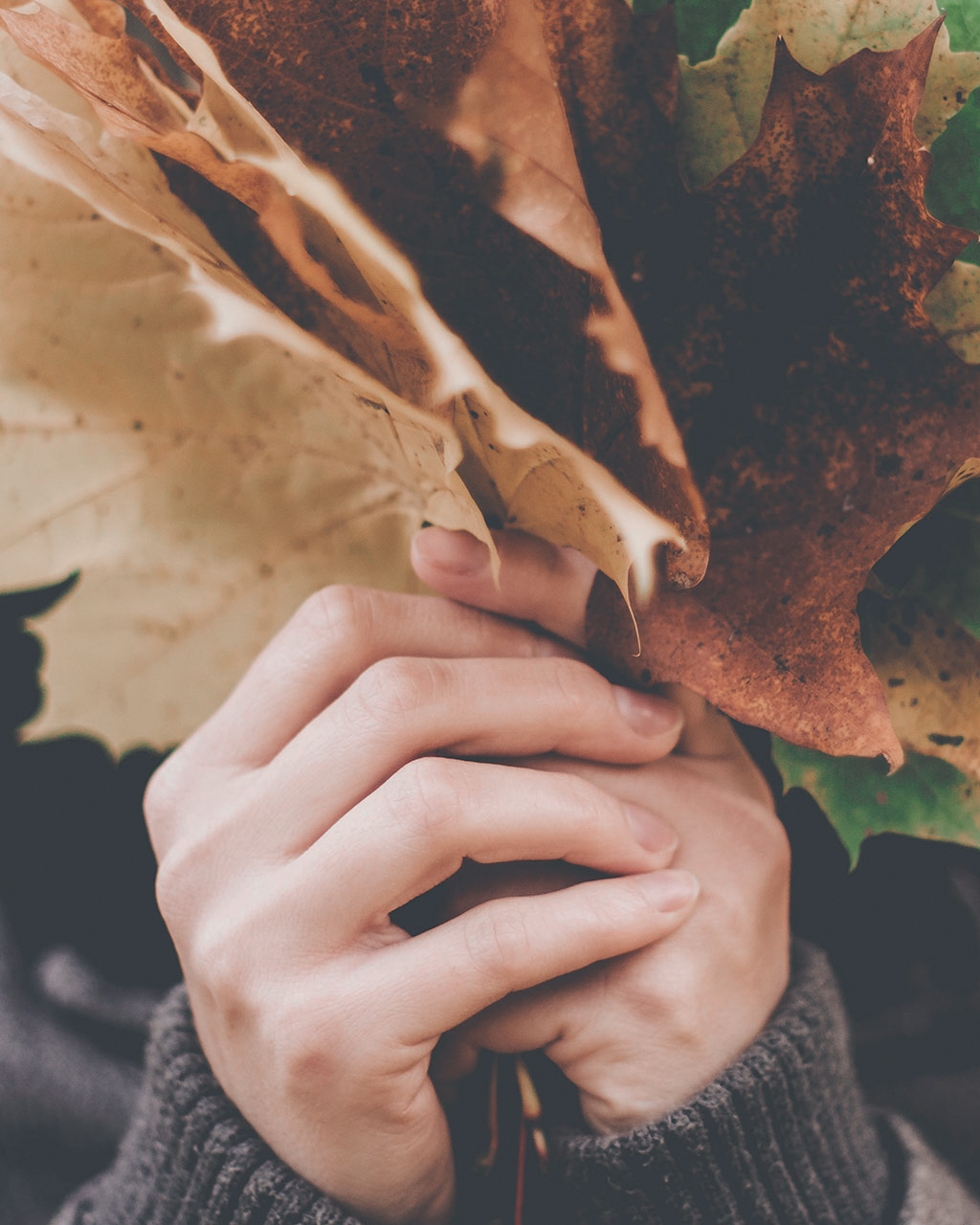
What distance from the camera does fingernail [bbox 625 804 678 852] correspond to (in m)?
0.51

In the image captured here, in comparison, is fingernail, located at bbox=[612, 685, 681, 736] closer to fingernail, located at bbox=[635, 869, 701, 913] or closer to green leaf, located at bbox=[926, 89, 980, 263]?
fingernail, located at bbox=[635, 869, 701, 913]

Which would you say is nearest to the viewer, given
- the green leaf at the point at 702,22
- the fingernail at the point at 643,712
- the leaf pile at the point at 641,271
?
the leaf pile at the point at 641,271

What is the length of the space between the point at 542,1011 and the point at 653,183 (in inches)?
18.9

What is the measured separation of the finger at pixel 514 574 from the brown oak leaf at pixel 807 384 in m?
0.09

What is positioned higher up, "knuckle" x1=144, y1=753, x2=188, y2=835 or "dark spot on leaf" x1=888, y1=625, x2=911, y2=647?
"dark spot on leaf" x1=888, y1=625, x2=911, y2=647

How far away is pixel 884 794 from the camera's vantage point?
460 mm

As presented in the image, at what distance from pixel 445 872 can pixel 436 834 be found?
0.14ft

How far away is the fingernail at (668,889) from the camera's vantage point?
498 millimetres

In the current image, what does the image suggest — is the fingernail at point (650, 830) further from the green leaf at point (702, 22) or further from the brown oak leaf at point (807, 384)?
the green leaf at point (702, 22)

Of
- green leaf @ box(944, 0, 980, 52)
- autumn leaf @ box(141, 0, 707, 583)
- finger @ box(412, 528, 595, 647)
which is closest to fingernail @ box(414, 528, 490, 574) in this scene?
finger @ box(412, 528, 595, 647)

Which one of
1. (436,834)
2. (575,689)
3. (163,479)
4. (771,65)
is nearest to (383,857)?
(436,834)

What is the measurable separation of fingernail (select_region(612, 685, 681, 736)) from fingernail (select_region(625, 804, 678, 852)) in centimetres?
6

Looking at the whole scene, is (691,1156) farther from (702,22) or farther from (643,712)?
(702,22)

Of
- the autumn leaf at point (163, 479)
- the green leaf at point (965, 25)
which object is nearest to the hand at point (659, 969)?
the autumn leaf at point (163, 479)
